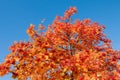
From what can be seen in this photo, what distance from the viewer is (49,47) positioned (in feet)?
107

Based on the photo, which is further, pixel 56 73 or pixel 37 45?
pixel 37 45

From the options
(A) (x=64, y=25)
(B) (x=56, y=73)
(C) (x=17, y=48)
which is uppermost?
(A) (x=64, y=25)

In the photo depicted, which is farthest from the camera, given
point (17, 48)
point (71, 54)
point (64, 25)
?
point (64, 25)

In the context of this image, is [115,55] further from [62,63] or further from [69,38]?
[62,63]

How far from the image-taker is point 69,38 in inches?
1433

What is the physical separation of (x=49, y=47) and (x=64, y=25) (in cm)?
588

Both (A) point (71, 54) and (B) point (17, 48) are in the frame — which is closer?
(B) point (17, 48)

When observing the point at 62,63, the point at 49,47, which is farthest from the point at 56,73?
the point at 49,47

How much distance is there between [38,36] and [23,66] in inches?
178

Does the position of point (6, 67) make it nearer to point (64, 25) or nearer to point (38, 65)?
point (38, 65)

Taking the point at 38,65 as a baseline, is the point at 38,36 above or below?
above

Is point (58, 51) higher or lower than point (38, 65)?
higher

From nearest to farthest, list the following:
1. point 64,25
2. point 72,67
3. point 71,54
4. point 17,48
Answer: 1. point 72,67
2. point 17,48
3. point 71,54
4. point 64,25

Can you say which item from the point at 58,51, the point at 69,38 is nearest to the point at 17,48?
the point at 58,51
